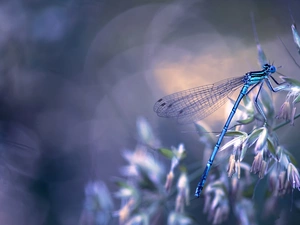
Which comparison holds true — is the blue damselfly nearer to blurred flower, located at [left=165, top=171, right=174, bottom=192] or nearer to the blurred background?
blurred flower, located at [left=165, top=171, right=174, bottom=192]

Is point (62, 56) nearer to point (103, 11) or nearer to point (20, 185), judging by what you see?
point (103, 11)

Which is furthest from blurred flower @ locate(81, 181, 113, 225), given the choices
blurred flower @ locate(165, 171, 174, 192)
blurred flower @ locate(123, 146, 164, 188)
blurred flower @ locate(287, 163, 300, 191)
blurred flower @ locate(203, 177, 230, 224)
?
blurred flower @ locate(287, 163, 300, 191)

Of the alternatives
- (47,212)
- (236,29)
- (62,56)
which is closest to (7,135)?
(47,212)

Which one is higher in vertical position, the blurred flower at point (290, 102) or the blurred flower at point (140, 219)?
the blurred flower at point (290, 102)

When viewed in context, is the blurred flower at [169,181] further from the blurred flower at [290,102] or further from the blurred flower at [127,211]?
the blurred flower at [290,102]

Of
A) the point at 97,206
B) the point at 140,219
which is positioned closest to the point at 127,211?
the point at 140,219

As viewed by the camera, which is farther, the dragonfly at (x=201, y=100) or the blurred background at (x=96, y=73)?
the blurred background at (x=96, y=73)

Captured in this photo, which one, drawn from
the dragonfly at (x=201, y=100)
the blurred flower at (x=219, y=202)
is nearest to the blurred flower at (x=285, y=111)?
the blurred flower at (x=219, y=202)
